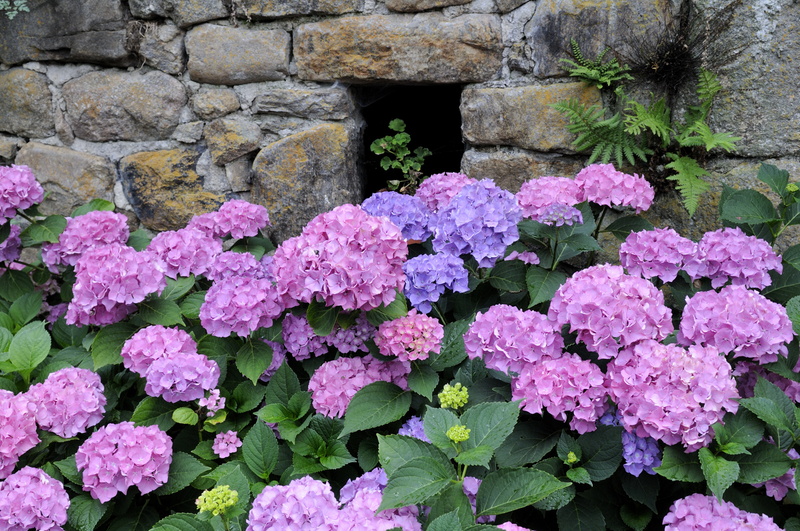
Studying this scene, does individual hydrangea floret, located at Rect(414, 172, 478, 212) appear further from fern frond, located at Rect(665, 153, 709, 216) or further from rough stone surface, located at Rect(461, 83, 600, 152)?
fern frond, located at Rect(665, 153, 709, 216)

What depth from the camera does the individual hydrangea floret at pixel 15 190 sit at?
1984 mm

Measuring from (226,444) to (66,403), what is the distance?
1.31 ft

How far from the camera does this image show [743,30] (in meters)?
2.01

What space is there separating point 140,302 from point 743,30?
6.83ft

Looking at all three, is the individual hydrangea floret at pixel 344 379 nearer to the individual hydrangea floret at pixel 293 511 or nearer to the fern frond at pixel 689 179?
the individual hydrangea floret at pixel 293 511

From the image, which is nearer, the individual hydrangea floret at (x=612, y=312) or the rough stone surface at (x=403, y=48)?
the individual hydrangea floret at (x=612, y=312)

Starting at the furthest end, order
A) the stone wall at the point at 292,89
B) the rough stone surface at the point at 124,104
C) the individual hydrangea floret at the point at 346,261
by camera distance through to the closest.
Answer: the rough stone surface at the point at 124,104
the stone wall at the point at 292,89
the individual hydrangea floret at the point at 346,261

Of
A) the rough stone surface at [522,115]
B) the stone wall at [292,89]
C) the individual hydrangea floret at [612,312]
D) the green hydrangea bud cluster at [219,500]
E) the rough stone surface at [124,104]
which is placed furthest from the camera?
the rough stone surface at [124,104]

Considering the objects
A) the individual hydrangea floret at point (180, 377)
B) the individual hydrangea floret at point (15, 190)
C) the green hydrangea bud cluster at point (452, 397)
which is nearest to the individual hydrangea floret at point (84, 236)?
the individual hydrangea floret at point (15, 190)

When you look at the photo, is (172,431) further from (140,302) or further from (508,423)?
(508,423)

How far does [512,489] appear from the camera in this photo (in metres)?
1.09

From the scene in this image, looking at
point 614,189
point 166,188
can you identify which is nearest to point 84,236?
point 166,188

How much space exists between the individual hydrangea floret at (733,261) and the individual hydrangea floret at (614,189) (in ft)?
0.87

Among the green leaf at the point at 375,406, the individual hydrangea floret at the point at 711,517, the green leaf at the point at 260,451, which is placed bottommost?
the green leaf at the point at 260,451
